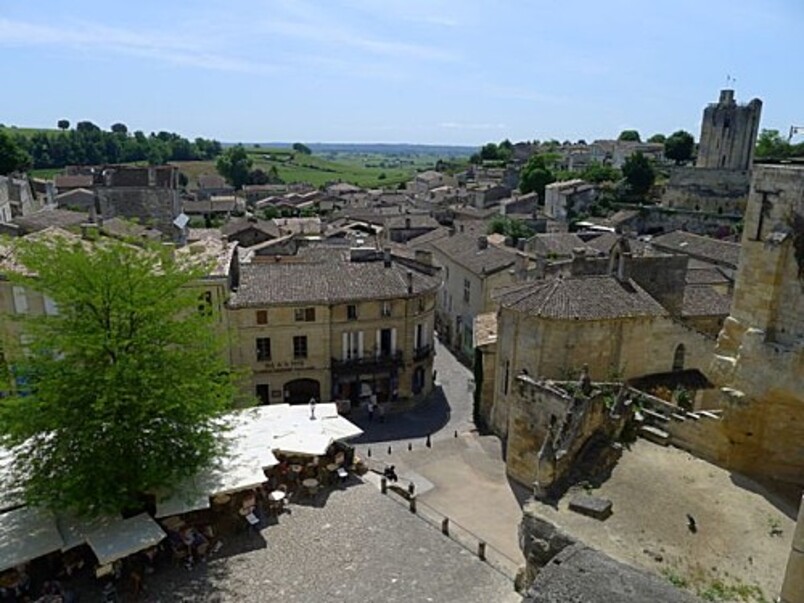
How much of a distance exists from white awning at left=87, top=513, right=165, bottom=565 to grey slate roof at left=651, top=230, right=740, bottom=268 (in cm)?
4077

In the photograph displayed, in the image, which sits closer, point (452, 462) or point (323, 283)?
point (452, 462)

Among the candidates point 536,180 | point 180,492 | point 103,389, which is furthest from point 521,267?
point 536,180

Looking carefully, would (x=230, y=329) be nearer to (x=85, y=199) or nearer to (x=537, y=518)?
(x=537, y=518)

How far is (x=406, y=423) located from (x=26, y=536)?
17906 millimetres

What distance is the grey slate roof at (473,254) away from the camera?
134 ft

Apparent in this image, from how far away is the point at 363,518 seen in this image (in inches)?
806

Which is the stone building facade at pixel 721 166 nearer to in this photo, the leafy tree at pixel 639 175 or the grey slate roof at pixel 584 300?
the leafy tree at pixel 639 175

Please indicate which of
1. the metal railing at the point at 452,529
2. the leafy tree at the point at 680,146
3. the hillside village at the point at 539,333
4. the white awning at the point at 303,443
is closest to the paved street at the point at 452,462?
the metal railing at the point at 452,529

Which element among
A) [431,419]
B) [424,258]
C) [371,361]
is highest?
[424,258]

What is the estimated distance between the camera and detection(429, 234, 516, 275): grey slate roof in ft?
134

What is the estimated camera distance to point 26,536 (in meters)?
16.9

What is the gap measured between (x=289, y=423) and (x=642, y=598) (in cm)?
1687

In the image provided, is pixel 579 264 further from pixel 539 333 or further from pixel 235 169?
pixel 235 169

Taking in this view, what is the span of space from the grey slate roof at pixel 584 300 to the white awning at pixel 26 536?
681 inches
